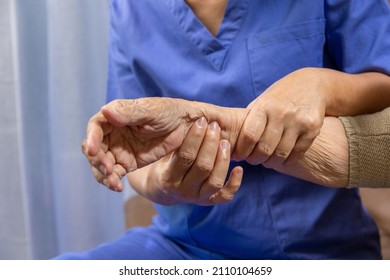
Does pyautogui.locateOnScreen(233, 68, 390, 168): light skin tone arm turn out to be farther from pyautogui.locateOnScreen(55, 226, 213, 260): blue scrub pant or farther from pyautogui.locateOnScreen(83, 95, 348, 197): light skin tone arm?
pyautogui.locateOnScreen(55, 226, 213, 260): blue scrub pant

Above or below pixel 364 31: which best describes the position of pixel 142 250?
below

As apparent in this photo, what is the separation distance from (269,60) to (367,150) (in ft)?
0.75

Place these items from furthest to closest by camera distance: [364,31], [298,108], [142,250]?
[142,250] < [364,31] < [298,108]

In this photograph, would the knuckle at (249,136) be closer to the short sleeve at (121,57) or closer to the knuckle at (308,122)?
the knuckle at (308,122)

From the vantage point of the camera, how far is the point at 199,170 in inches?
28.3

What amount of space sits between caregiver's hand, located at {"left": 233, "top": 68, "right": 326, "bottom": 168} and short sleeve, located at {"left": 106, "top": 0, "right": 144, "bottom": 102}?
1.11ft

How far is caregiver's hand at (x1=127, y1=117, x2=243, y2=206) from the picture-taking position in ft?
2.31

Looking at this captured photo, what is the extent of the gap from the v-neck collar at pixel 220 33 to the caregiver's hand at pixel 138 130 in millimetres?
191

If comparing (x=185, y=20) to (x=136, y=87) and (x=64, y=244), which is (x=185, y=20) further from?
(x=64, y=244)

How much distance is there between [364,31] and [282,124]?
0.27 m

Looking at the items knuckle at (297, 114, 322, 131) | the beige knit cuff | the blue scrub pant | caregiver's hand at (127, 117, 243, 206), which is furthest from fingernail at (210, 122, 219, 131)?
the blue scrub pant

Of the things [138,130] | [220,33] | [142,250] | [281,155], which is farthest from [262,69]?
[142,250]

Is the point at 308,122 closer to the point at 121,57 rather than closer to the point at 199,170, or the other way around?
the point at 199,170

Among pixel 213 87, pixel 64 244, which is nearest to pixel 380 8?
pixel 213 87
